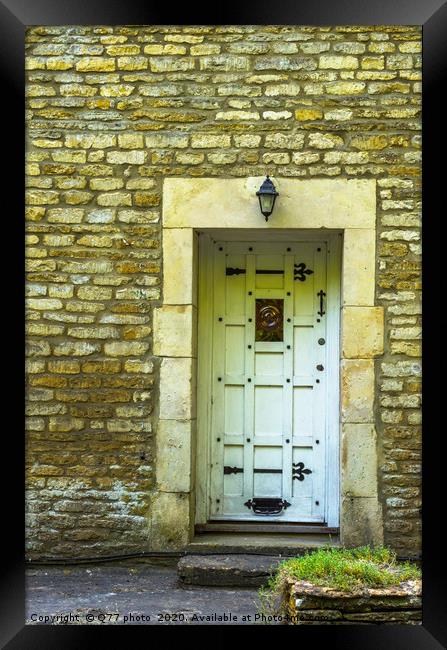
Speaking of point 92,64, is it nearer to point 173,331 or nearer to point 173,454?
point 173,331

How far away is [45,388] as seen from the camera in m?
5.18

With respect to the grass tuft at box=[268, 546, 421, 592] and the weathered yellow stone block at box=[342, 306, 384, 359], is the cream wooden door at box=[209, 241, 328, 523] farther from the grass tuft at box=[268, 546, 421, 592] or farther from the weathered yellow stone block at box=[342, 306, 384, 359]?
the grass tuft at box=[268, 546, 421, 592]

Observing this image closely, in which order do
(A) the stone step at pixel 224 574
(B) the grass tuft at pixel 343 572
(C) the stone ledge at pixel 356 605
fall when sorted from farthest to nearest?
(A) the stone step at pixel 224 574, (B) the grass tuft at pixel 343 572, (C) the stone ledge at pixel 356 605

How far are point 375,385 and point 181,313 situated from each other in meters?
1.37

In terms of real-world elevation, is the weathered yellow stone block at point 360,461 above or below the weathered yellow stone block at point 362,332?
below

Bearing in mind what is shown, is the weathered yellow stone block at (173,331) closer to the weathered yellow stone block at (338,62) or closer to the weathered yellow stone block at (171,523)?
the weathered yellow stone block at (171,523)

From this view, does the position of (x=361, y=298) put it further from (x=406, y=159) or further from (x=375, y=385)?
(x=406, y=159)

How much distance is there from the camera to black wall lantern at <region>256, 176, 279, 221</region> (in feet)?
16.4

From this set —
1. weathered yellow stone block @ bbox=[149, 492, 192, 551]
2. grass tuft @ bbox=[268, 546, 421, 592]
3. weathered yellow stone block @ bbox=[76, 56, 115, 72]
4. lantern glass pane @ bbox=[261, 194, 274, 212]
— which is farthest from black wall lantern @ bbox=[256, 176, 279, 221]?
grass tuft @ bbox=[268, 546, 421, 592]

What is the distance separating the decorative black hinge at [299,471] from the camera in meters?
5.43

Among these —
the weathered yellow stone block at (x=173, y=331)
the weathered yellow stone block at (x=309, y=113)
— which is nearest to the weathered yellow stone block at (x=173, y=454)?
the weathered yellow stone block at (x=173, y=331)

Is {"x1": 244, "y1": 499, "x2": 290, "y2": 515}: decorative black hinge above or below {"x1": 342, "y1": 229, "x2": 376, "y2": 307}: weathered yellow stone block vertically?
below

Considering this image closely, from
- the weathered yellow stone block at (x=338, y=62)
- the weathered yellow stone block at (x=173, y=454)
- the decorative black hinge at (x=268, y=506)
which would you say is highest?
the weathered yellow stone block at (x=338, y=62)

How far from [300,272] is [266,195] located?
0.74m
